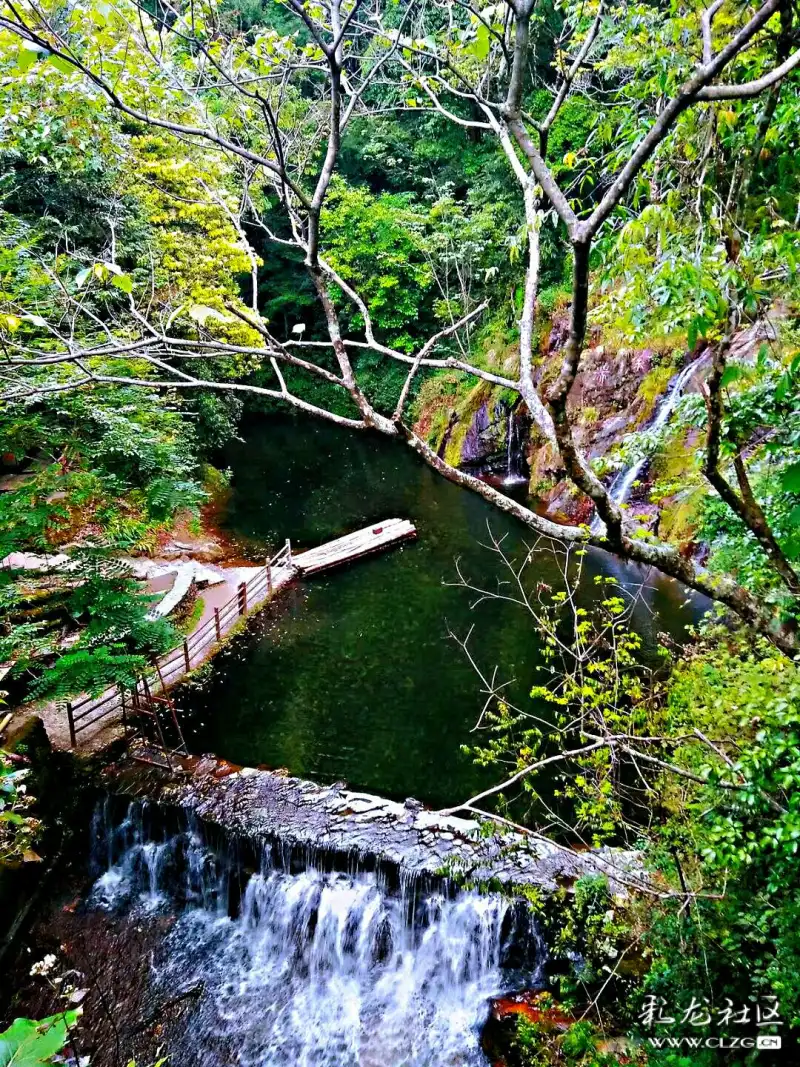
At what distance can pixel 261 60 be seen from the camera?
331cm

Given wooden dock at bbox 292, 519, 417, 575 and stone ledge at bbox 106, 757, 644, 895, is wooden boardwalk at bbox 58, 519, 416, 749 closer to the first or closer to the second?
wooden dock at bbox 292, 519, 417, 575

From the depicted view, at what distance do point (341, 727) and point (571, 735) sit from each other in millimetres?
3202

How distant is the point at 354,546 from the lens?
1391cm

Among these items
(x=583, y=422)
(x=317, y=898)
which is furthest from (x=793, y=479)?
(x=583, y=422)

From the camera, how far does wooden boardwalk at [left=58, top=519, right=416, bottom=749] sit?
27.4 ft

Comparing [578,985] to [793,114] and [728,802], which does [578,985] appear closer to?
[728,802]

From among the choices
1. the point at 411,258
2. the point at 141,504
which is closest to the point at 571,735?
the point at 141,504

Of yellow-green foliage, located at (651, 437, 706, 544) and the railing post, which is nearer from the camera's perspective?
the railing post

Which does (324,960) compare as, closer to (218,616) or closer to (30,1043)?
(30,1043)

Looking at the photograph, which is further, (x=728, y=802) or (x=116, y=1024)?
(x=116, y=1024)

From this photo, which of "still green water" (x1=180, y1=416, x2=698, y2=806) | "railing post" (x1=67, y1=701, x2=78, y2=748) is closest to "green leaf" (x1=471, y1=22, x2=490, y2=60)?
"still green water" (x1=180, y1=416, x2=698, y2=806)

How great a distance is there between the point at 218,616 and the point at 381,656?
2.91 metres

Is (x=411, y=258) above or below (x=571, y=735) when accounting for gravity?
above

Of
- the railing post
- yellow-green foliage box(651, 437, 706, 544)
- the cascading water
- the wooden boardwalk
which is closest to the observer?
the cascading water
